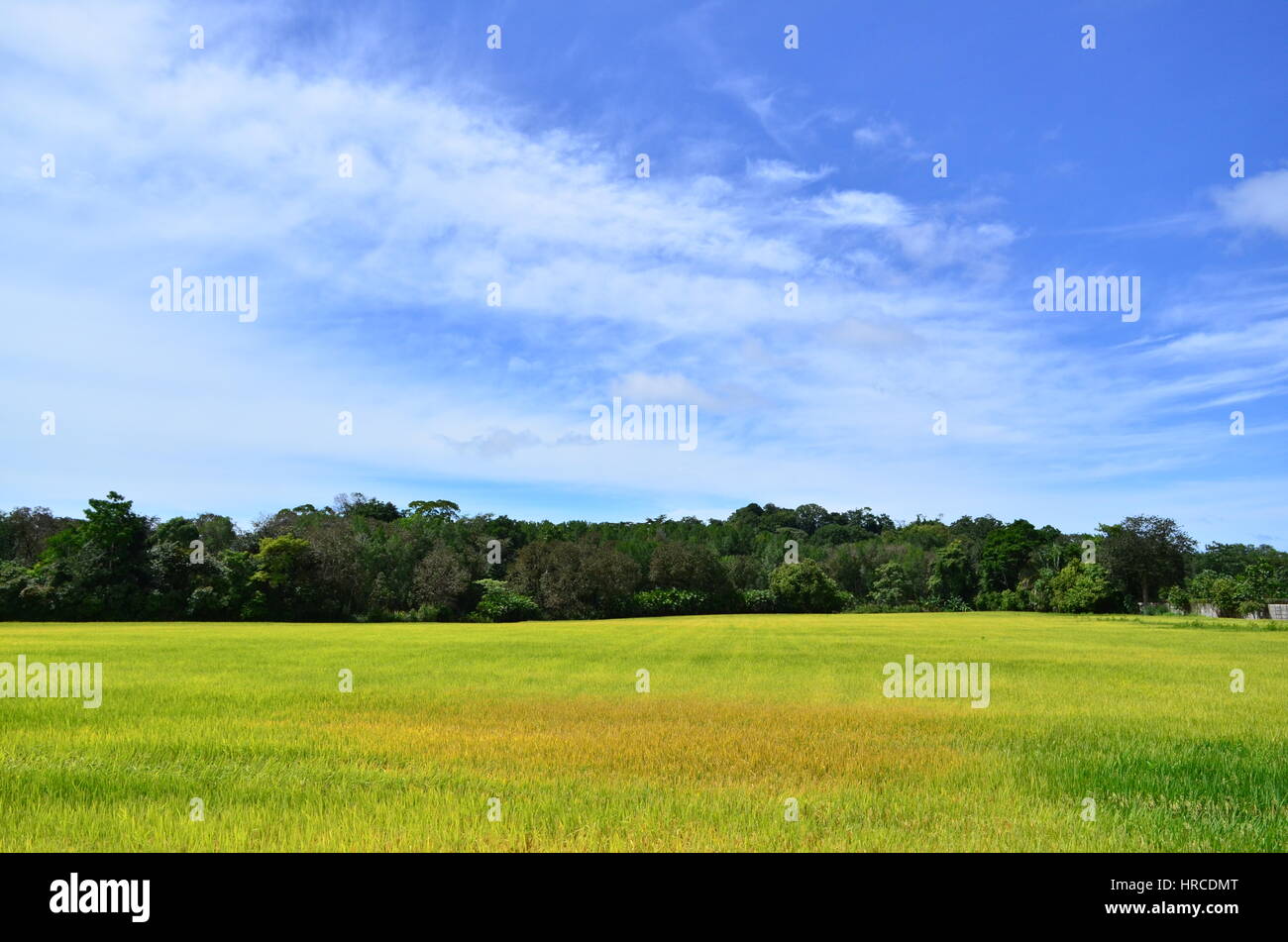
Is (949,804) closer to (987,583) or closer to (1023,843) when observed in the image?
(1023,843)

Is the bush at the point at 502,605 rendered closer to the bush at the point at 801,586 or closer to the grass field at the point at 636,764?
the bush at the point at 801,586

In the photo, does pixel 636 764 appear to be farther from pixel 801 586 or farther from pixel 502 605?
pixel 801 586

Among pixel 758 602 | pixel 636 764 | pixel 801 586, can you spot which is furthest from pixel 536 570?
pixel 636 764

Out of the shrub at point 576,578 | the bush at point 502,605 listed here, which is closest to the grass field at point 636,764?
the bush at point 502,605

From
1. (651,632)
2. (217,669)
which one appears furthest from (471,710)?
(651,632)

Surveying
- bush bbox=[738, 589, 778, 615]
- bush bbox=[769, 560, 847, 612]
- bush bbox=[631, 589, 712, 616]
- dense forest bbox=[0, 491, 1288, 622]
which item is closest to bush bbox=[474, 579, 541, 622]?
dense forest bbox=[0, 491, 1288, 622]

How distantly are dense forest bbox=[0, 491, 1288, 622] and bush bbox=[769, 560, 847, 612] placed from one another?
0.15 metres

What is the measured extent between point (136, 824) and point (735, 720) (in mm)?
9936

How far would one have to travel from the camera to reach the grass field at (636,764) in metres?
7.88

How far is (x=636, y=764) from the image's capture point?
431 inches

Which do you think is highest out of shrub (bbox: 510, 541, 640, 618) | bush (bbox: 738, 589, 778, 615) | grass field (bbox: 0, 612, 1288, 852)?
grass field (bbox: 0, 612, 1288, 852)

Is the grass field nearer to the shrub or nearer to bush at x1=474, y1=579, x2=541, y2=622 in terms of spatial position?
bush at x1=474, y1=579, x2=541, y2=622

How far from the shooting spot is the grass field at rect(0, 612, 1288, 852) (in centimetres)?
788

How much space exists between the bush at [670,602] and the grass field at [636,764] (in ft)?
193
